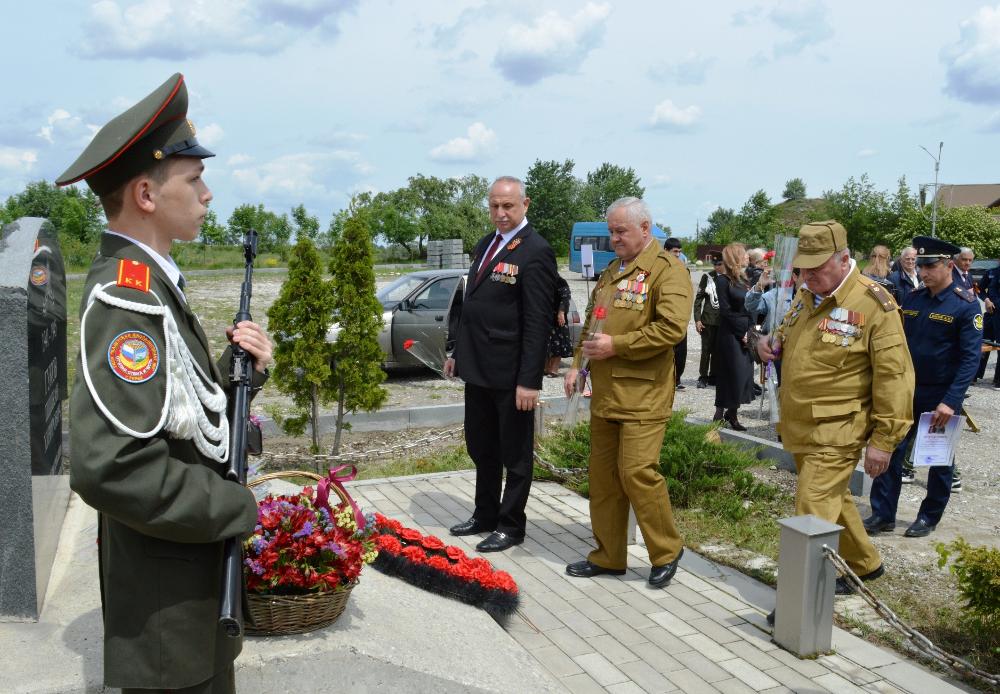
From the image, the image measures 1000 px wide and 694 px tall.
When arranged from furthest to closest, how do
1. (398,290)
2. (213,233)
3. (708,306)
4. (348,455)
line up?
(213,233) → (398,290) → (708,306) → (348,455)

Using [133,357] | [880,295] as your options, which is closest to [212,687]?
[133,357]

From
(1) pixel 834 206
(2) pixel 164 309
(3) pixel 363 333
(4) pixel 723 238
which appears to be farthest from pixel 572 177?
(2) pixel 164 309

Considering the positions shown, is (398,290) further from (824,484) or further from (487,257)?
(824,484)

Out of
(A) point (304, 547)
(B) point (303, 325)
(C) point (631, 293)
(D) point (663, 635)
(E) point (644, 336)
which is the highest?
(C) point (631, 293)

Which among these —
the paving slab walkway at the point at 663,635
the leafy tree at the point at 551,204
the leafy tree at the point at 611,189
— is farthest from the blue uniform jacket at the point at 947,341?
the leafy tree at the point at 611,189

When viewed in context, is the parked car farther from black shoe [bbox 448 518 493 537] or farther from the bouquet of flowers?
the bouquet of flowers

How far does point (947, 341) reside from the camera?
5918 millimetres

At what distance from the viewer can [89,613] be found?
11.5 feet

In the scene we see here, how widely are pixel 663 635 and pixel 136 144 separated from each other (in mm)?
3590

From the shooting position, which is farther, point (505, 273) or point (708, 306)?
point (708, 306)

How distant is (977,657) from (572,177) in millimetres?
83692

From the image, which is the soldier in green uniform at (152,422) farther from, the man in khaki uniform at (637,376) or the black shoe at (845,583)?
the black shoe at (845,583)

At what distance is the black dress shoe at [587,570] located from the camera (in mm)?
5191

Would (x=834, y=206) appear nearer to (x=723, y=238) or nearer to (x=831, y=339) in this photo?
(x=723, y=238)
